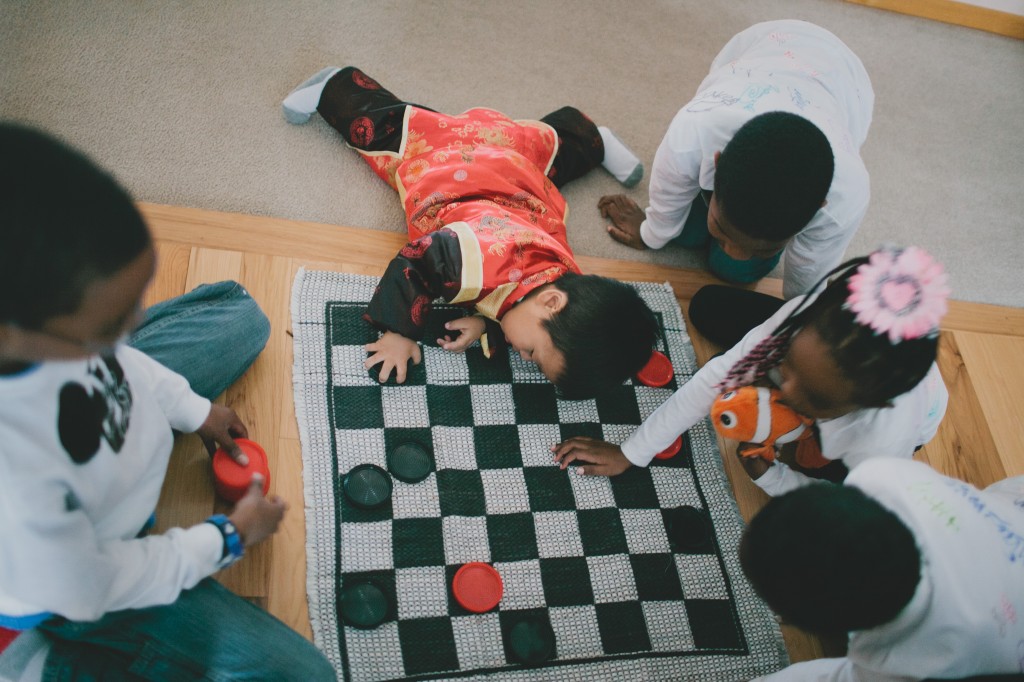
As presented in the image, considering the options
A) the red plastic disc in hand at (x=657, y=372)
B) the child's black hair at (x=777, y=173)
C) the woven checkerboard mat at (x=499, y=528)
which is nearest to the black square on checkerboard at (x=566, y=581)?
the woven checkerboard mat at (x=499, y=528)

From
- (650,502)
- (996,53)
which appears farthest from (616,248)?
(996,53)

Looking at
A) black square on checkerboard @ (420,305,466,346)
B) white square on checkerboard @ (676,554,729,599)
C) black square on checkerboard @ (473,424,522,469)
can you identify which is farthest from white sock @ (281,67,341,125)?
white square on checkerboard @ (676,554,729,599)

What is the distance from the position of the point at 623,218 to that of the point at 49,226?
3.37 feet

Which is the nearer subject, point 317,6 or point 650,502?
point 650,502

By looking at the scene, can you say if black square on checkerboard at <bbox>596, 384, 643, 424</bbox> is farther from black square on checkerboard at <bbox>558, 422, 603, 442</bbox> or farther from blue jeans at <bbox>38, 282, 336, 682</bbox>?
blue jeans at <bbox>38, 282, 336, 682</bbox>

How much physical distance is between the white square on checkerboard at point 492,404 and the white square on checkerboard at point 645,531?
0.22 meters

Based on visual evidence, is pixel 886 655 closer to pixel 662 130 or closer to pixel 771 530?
pixel 771 530

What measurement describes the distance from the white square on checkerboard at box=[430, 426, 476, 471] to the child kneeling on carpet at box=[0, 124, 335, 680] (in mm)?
256

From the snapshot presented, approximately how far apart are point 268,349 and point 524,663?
1.86ft

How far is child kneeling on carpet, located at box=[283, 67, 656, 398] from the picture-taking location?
953 millimetres

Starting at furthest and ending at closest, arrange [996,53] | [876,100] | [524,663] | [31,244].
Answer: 1. [996,53]
2. [876,100]
3. [524,663]
4. [31,244]

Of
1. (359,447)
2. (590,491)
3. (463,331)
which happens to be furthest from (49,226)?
(590,491)

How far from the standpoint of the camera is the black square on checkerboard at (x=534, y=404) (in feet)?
3.51

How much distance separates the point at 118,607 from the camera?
0.62 meters
